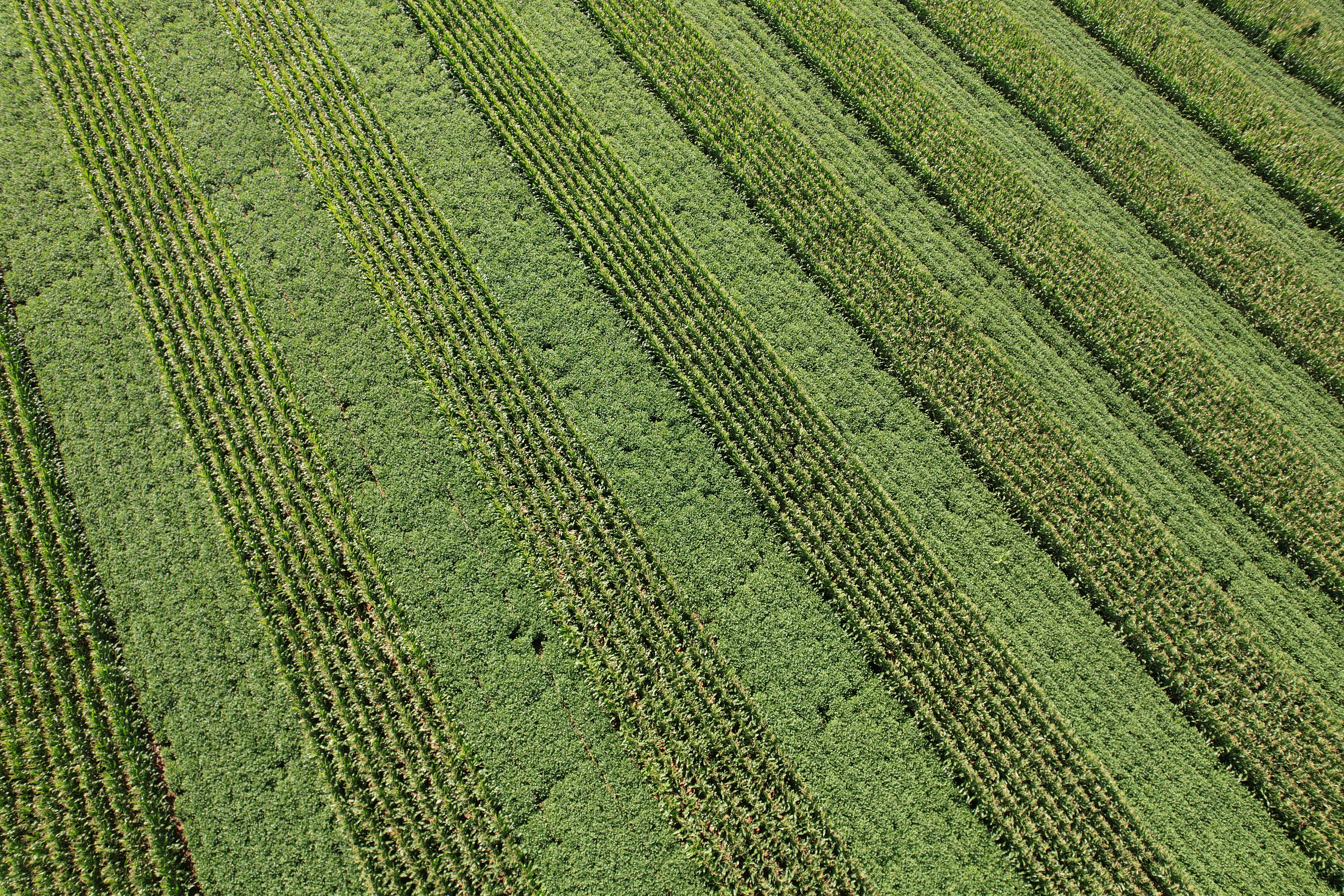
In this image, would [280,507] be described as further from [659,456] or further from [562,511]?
[659,456]

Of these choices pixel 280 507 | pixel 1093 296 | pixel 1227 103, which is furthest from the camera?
pixel 1227 103

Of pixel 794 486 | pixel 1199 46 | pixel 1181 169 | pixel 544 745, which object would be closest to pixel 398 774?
pixel 544 745

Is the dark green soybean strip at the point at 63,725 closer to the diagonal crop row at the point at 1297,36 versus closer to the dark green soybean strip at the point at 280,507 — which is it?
the dark green soybean strip at the point at 280,507

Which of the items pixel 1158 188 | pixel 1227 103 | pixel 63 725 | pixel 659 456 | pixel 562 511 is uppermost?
pixel 1227 103

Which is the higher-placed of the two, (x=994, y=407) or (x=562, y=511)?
(x=994, y=407)

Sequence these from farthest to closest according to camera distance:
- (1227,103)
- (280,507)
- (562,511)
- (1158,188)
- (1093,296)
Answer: (1227,103)
(1158,188)
(1093,296)
(562,511)
(280,507)

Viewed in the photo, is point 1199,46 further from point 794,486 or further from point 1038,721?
point 1038,721

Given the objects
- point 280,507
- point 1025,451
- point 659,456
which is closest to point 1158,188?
point 1025,451

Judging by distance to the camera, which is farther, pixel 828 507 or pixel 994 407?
pixel 994 407
